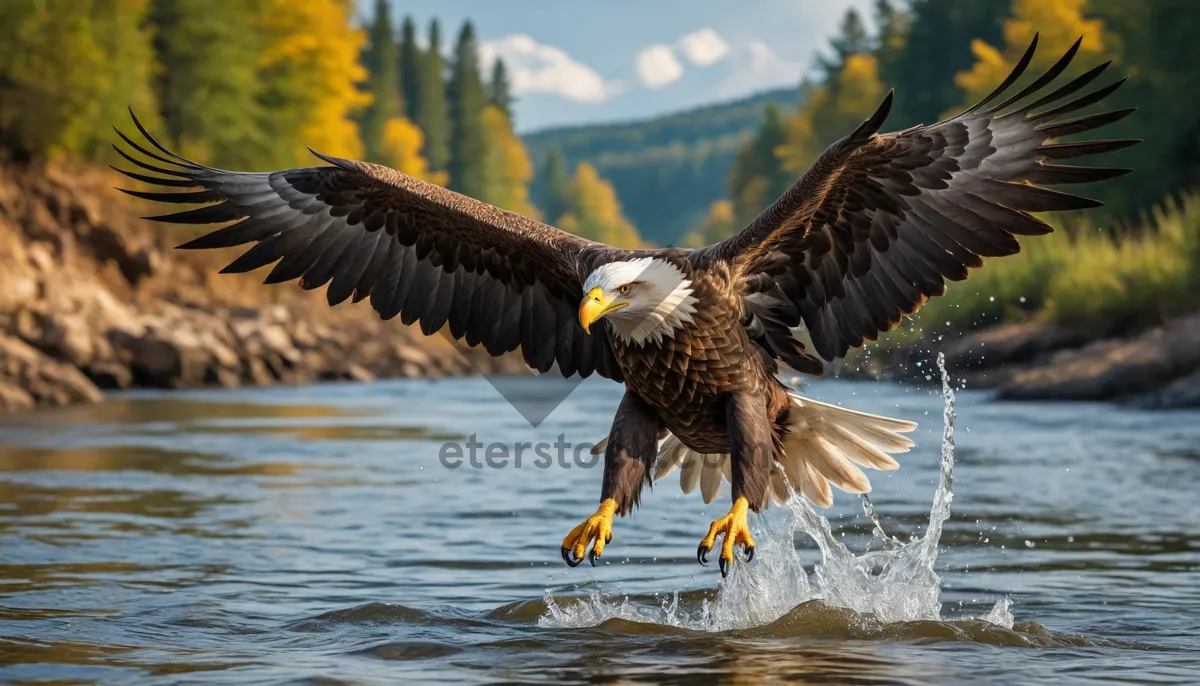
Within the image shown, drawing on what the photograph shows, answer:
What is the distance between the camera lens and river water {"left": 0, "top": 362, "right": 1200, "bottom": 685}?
5.02 metres

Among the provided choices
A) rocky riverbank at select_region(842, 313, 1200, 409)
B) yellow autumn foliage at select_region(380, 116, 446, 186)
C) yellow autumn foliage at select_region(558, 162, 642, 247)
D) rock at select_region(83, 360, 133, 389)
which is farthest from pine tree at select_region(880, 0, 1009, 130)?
yellow autumn foliage at select_region(558, 162, 642, 247)

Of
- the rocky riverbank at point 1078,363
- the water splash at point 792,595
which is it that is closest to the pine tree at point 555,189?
the rocky riverbank at point 1078,363

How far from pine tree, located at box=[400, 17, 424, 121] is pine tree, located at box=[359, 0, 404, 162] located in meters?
0.57

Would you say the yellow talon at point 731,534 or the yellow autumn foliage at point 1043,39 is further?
the yellow autumn foliage at point 1043,39

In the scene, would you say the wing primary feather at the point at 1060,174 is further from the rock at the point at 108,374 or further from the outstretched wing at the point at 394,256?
the rock at the point at 108,374

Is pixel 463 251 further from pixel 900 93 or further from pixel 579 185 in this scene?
pixel 579 185

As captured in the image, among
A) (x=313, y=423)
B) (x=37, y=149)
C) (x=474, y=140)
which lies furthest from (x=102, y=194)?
(x=474, y=140)

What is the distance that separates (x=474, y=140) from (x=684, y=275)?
64.6 m

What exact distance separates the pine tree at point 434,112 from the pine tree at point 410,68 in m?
0.90

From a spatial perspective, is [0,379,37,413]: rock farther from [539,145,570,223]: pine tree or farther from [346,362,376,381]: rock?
[539,145,570,223]: pine tree

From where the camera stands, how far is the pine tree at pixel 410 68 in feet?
252

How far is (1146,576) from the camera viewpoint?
6.71m

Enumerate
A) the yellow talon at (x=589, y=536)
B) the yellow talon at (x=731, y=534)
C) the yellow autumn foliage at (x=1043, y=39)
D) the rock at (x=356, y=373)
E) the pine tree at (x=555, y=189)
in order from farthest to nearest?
the pine tree at (x=555, y=189), the yellow autumn foliage at (x=1043, y=39), the rock at (x=356, y=373), the yellow talon at (x=589, y=536), the yellow talon at (x=731, y=534)

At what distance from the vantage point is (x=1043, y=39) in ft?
115
